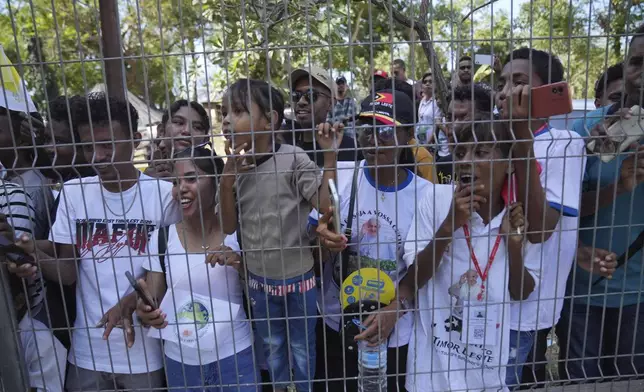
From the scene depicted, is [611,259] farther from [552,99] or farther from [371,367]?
[371,367]

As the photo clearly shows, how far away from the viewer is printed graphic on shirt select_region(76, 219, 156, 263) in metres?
1.93

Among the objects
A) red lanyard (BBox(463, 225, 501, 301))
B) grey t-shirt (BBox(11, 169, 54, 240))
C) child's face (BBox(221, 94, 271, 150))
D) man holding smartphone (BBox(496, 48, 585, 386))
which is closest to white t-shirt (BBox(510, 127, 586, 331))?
man holding smartphone (BBox(496, 48, 585, 386))

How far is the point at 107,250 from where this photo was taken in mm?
1930

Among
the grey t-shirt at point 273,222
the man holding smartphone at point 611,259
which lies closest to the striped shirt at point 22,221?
the grey t-shirt at point 273,222

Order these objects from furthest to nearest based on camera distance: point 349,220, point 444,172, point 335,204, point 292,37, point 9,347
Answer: point 444,172 → point 292,37 → point 349,220 → point 9,347 → point 335,204

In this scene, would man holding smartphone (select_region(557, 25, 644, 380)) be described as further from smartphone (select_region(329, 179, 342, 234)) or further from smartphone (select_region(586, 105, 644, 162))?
smartphone (select_region(329, 179, 342, 234))

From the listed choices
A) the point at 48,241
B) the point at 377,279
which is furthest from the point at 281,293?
the point at 48,241

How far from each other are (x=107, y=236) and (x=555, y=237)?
165 cm

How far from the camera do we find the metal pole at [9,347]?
181 centimetres

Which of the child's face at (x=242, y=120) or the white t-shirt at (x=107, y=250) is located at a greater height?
the child's face at (x=242, y=120)

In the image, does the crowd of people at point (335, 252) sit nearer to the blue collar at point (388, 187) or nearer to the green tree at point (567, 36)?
the blue collar at point (388, 187)

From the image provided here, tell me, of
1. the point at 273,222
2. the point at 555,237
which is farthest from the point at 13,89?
the point at 555,237

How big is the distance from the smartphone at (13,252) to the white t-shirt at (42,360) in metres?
0.30

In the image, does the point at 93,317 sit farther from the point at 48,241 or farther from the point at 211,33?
the point at 211,33
